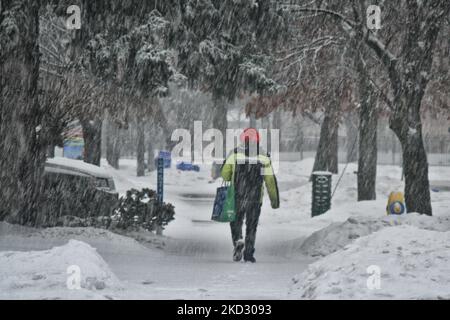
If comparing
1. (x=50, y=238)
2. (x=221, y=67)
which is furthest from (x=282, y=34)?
(x=50, y=238)

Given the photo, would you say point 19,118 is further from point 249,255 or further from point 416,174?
point 416,174

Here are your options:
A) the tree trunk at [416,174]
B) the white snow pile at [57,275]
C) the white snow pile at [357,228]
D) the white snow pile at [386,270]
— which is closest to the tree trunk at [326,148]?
the tree trunk at [416,174]

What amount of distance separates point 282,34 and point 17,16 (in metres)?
4.50

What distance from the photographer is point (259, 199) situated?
36.4ft

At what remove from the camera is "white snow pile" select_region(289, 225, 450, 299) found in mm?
6988

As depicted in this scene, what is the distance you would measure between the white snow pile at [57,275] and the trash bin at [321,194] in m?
12.6

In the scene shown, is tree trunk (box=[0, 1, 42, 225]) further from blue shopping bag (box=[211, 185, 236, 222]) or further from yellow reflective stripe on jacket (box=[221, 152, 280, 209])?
yellow reflective stripe on jacket (box=[221, 152, 280, 209])

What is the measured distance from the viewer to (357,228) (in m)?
13.6

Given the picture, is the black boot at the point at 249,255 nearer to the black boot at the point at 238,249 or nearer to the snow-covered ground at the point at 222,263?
the black boot at the point at 238,249

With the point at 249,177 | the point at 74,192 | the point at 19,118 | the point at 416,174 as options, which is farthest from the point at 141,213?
the point at 416,174

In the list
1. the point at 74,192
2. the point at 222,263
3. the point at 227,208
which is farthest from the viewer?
the point at 74,192

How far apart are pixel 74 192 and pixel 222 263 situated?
204 inches

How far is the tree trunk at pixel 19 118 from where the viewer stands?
13008mm
